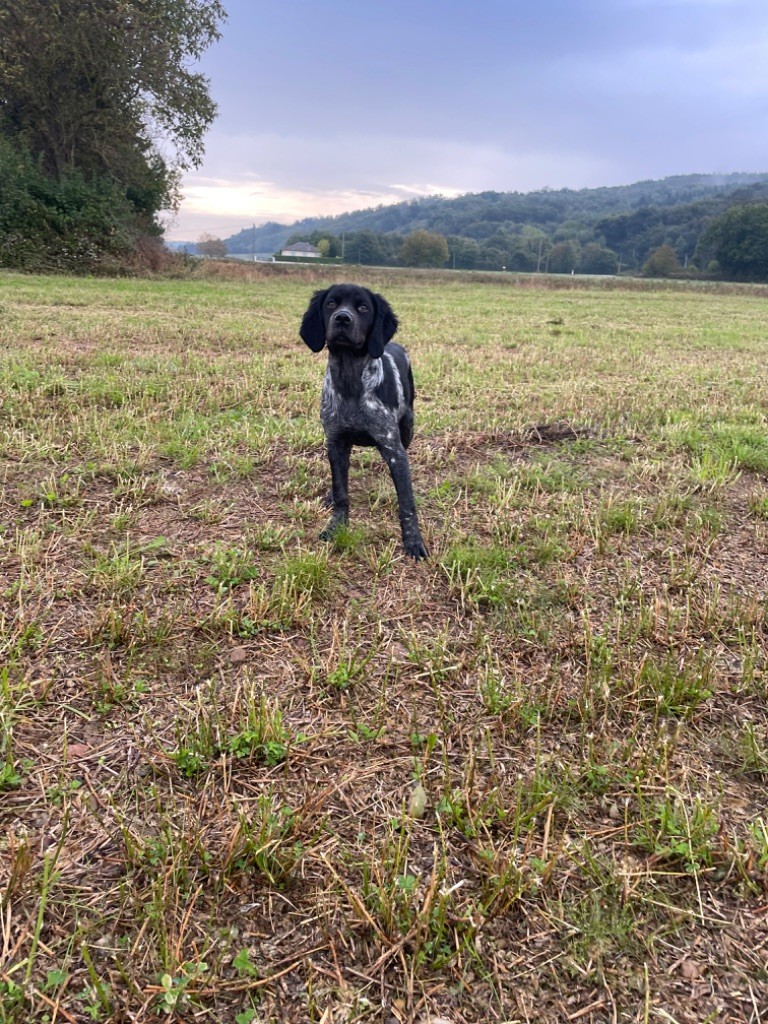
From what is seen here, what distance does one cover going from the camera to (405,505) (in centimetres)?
400

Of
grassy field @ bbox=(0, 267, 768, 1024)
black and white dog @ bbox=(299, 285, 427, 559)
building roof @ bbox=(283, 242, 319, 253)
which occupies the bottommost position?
grassy field @ bbox=(0, 267, 768, 1024)

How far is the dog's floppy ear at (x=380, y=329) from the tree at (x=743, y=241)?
278 ft

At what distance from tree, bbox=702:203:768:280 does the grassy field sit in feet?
272

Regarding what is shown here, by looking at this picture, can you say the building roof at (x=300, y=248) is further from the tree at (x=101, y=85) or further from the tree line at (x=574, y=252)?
the tree at (x=101, y=85)

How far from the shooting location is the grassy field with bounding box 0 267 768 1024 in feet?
5.44

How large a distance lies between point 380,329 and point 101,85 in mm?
26805

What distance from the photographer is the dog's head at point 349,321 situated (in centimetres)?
385

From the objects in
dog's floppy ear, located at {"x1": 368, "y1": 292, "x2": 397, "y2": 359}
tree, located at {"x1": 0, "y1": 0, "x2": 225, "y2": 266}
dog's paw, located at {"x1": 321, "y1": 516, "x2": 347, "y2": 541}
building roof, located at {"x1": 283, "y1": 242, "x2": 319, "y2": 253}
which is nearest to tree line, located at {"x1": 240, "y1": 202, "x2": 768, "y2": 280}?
building roof, located at {"x1": 283, "y1": 242, "x2": 319, "y2": 253}

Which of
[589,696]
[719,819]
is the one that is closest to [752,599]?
[589,696]

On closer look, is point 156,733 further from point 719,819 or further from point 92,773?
point 719,819

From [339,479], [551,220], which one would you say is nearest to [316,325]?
[339,479]

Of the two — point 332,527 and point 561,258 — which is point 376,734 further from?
point 561,258

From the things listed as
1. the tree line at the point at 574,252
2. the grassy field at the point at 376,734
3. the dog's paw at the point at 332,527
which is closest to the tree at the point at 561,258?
the tree line at the point at 574,252

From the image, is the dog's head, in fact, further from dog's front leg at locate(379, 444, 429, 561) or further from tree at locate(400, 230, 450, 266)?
tree at locate(400, 230, 450, 266)
